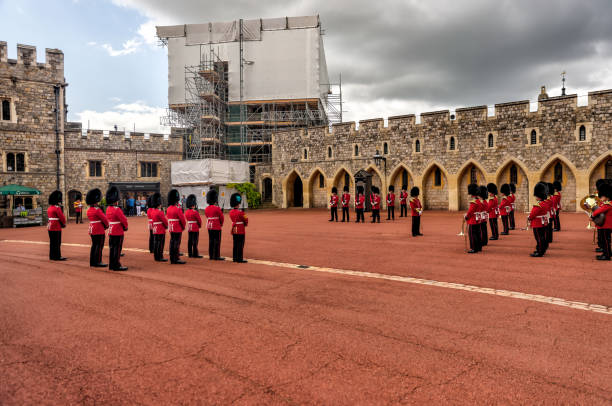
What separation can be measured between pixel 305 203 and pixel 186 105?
16.5 metres

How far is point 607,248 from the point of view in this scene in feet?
24.0

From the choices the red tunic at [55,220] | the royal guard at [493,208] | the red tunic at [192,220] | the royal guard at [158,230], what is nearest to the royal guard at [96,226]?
the royal guard at [158,230]

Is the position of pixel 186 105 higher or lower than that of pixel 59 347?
higher

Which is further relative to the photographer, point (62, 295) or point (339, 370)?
point (62, 295)

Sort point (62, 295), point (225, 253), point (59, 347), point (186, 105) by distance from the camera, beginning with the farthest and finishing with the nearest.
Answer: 1. point (186, 105)
2. point (225, 253)
3. point (62, 295)
4. point (59, 347)

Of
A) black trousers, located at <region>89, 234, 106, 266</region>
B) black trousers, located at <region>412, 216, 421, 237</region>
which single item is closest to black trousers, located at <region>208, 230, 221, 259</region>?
black trousers, located at <region>89, 234, 106, 266</region>

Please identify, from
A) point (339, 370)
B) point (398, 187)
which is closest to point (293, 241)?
point (339, 370)

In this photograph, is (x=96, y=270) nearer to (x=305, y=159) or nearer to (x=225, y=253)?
(x=225, y=253)

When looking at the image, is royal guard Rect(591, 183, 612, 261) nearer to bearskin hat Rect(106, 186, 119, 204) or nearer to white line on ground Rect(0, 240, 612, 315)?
white line on ground Rect(0, 240, 612, 315)

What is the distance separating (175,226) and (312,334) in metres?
5.29

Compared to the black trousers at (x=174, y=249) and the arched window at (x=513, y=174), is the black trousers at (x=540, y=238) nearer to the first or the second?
the black trousers at (x=174, y=249)

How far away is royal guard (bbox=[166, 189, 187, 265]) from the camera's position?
26.4 feet

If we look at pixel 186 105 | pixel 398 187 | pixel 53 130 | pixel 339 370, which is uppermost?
pixel 186 105

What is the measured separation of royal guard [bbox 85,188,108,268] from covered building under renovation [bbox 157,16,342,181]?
88.9ft
